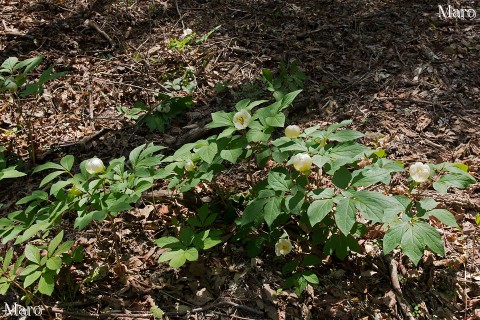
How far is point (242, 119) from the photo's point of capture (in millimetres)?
2373

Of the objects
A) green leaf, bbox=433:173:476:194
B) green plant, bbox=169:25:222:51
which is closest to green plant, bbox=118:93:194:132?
green plant, bbox=169:25:222:51

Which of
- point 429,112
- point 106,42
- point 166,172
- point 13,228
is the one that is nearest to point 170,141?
point 166,172

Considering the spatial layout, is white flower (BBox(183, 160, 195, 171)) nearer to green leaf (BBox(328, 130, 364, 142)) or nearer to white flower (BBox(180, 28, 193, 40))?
green leaf (BBox(328, 130, 364, 142))

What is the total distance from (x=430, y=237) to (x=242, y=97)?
2.29 m

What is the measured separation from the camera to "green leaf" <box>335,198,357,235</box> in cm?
192

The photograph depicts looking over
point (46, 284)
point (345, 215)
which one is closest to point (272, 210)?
point (345, 215)

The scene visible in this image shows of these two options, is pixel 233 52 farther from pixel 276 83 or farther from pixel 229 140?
pixel 229 140

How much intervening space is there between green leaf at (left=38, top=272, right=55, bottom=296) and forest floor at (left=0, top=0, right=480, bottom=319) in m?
0.36

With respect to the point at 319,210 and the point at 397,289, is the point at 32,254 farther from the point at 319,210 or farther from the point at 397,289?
the point at 397,289

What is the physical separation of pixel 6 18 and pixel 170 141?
270cm

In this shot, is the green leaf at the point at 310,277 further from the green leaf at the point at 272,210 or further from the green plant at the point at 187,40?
the green plant at the point at 187,40

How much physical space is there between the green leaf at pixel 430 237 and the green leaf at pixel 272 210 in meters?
0.61

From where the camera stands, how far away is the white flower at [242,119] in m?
2.36

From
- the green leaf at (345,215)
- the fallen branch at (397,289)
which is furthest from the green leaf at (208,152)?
the fallen branch at (397,289)
